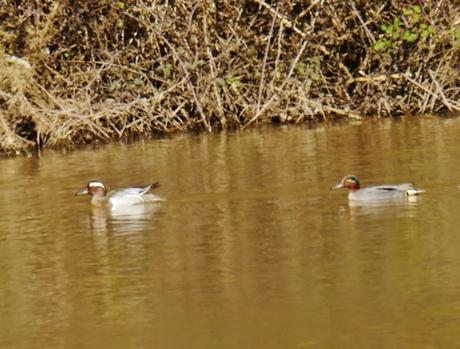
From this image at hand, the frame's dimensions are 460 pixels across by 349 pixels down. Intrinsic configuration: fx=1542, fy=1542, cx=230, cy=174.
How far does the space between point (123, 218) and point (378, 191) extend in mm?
2434

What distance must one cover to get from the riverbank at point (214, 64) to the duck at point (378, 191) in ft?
23.3

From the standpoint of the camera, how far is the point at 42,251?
512 inches

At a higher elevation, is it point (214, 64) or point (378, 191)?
point (214, 64)

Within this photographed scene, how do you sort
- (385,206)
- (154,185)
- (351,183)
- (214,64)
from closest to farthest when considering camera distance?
(385,206) < (351,183) < (154,185) < (214,64)

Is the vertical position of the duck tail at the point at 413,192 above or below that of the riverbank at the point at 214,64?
below

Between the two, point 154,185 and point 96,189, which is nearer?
point 154,185

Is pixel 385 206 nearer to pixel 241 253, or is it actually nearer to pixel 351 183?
pixel 351 183

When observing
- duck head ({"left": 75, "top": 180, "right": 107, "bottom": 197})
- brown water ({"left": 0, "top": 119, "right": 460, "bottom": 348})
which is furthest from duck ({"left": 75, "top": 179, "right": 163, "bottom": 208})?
brown water ({"left": 0, "top": 119, "right": 460, "bottom": 348})

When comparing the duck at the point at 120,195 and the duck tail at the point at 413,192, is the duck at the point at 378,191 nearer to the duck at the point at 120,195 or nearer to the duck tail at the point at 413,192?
the duck tail at the point at 413,192

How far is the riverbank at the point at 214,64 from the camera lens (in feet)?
71.7

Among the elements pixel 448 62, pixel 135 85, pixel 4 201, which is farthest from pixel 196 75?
pixel 4 201

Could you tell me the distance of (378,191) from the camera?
14586 millimetres

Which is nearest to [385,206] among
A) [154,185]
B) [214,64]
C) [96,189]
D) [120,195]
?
[154,185]

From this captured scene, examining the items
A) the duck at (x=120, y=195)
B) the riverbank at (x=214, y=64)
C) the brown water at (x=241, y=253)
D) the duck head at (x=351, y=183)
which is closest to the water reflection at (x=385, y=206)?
the brown water at (x=241, y=253)
